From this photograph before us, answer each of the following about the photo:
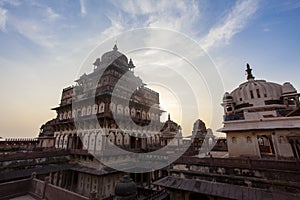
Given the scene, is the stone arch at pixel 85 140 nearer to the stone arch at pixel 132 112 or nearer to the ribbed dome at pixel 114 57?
the stone arch at pixel 132 112

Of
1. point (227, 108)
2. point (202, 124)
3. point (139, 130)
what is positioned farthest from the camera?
point (139, 130)

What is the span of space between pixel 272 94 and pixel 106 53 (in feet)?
94.2

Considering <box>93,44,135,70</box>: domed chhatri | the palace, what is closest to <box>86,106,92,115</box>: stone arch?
the palace

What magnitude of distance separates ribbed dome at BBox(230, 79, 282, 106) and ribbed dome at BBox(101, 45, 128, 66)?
2158 cm

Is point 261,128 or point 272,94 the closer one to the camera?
point 261,128

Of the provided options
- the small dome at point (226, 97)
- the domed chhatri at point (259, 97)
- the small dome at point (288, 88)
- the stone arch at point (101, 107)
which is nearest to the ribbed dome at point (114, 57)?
the stone arch at point (101, 107)

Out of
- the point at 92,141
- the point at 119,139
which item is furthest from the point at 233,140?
the point at 92,141

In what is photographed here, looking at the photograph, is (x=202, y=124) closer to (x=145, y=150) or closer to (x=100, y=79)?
(x=145, y=150)

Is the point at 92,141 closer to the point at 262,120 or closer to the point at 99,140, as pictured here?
the point at 99,140

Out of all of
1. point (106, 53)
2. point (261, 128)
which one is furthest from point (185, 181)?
point (106, 53)

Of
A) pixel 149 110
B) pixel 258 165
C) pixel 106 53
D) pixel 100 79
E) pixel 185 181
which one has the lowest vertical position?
pixel 185 181

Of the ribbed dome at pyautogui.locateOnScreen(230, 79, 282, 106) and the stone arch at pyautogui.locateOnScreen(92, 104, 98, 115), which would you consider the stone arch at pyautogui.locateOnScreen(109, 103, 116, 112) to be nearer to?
the stone arch at pyautogui.locateOnScreen(92, 104, 98, 115)

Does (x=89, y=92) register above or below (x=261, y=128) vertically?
above

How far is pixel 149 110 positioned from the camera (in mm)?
30875
